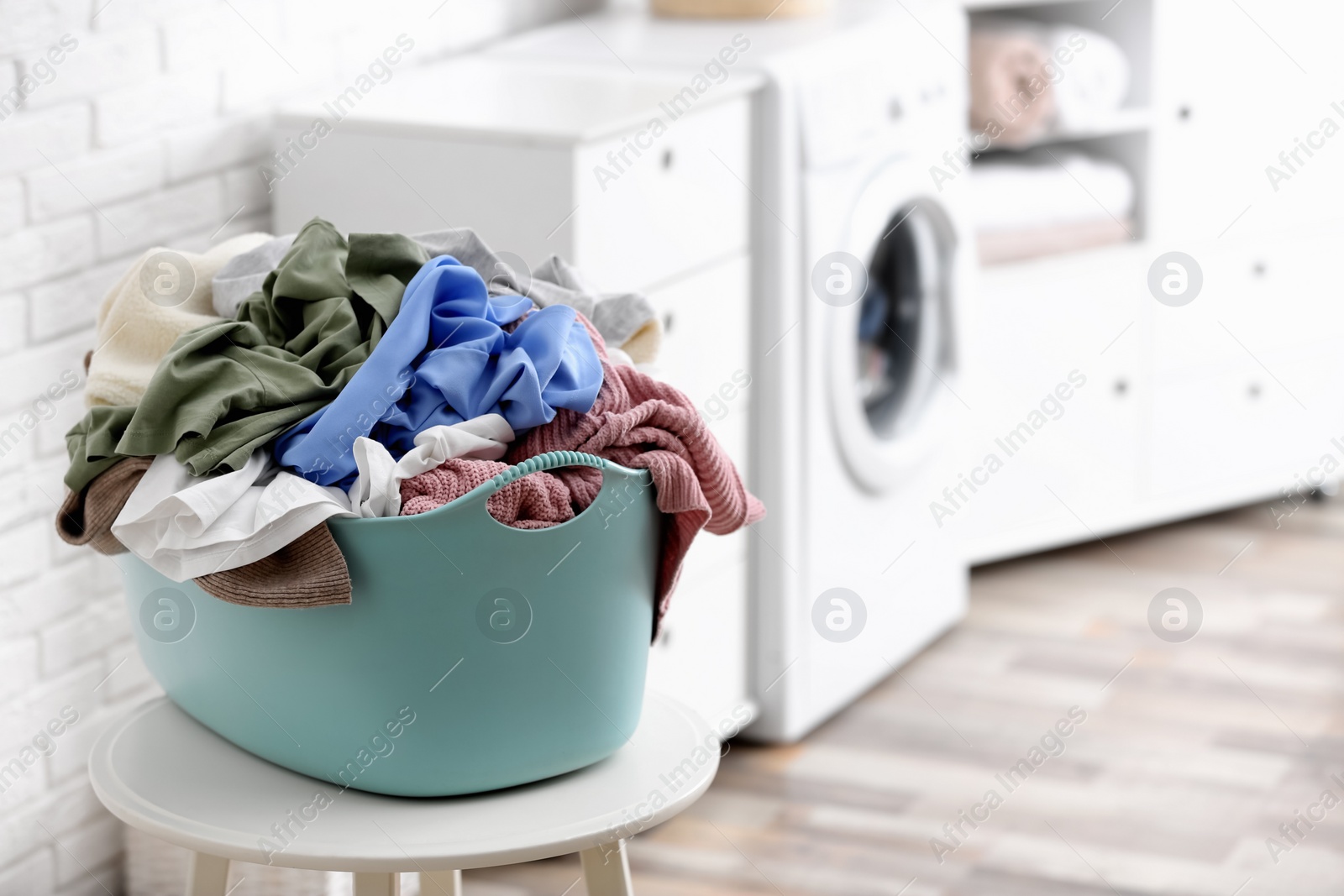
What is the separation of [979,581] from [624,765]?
73.4 inches

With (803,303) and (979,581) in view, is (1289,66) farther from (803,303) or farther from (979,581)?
(803,303)

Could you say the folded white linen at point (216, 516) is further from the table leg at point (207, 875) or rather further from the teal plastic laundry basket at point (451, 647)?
the table leg at point (207, 875)

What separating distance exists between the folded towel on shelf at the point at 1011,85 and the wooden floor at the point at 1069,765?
0.82 metres

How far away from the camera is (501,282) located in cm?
116

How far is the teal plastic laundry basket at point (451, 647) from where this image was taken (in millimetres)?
927

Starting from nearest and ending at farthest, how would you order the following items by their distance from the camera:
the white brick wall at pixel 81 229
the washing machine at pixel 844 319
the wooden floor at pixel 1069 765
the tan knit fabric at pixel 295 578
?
the tan knit fabric at pixel 295 578 < the white brick wall at pixel 81 229 < the wooden floor at pixel 1069 765 < the washing machine at pixel 844 319

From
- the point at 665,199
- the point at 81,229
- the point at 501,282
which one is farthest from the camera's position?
the point at 665,199

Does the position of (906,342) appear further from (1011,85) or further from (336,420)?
(336,420)

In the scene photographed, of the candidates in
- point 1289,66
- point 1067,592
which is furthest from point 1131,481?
point 1289,66

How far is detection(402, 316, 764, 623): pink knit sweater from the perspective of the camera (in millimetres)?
948

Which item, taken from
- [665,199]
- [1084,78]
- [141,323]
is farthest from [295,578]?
[1084,78]

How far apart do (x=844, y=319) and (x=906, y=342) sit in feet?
1.03

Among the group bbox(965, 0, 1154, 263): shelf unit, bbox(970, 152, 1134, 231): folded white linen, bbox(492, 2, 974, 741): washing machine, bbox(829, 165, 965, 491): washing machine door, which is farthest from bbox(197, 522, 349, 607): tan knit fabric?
bbox(965, 0, 1154, 263): shelf unit

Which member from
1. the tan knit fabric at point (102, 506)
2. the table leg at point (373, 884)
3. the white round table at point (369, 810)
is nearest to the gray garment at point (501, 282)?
the tan knit fabric at point (102, 506)
